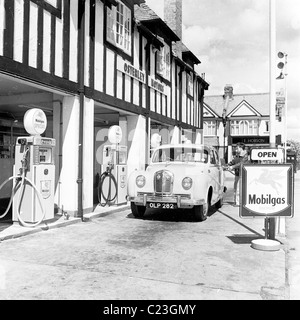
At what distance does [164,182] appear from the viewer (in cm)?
783

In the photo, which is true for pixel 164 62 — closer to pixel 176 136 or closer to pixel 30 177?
pixel 176 136

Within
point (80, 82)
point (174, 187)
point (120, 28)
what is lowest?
point (174, 187)

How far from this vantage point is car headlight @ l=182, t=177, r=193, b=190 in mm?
7676

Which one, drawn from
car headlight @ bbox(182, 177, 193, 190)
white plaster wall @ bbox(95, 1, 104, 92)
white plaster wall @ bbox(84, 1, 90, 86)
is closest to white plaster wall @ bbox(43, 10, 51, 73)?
white plaster wall @ bbox(84, 1, 90, 86)

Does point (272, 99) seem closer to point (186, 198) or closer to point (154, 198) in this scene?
point (186, 198)

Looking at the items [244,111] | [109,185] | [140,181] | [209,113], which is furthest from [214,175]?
[209,113]

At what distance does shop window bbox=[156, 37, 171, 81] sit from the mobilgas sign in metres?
8.44

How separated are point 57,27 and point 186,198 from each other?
4612 millimetres

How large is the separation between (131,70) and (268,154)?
6.15 metres

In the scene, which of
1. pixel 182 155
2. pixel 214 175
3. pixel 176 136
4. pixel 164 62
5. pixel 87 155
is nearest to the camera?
pixel 87 155

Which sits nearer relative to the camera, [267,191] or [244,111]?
[267,191]

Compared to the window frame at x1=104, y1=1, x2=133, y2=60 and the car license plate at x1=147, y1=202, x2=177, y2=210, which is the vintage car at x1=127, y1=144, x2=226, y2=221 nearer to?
the car license plate at x1=147, y1=202, x2=177, y2=210

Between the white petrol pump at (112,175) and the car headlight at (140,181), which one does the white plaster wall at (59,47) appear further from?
the car headlight at (140,181)

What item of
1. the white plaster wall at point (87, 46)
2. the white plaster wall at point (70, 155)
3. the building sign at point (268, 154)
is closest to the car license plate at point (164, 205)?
the white plaster wall at point (70, 155)
